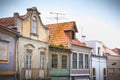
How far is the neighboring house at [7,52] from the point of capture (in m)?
12.7

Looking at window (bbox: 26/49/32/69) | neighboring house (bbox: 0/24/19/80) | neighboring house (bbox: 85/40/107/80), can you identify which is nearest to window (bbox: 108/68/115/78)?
neighboring house (bbox: 85/40/107/80)

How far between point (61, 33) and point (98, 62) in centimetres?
632

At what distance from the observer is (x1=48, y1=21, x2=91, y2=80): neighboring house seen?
19734 mm

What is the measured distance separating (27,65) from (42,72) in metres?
1.69

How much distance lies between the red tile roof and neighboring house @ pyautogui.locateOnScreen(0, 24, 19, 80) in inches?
249

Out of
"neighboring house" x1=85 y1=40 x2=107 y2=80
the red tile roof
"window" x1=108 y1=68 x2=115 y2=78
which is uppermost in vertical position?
the red tile roof

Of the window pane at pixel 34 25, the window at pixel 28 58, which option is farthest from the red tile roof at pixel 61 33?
the window at pixel 28 58

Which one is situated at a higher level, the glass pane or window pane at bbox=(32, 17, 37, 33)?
window pane at bbox=(32, 17, 37, 33)

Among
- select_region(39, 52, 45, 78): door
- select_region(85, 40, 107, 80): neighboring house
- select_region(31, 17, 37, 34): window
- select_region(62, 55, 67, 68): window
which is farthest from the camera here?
select_region(85, 40, 107, 80): neighboring house

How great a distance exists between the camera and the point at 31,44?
15.2 meters

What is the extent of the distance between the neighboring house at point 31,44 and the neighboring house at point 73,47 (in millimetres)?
3116

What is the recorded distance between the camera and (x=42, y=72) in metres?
16.3

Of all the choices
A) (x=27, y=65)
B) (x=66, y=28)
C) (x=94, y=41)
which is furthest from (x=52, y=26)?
(x=27, y=65)

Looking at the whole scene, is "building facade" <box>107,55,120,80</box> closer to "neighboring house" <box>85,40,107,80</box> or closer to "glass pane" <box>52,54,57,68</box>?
"neighboring house" <box>85,40,107,80</box>
